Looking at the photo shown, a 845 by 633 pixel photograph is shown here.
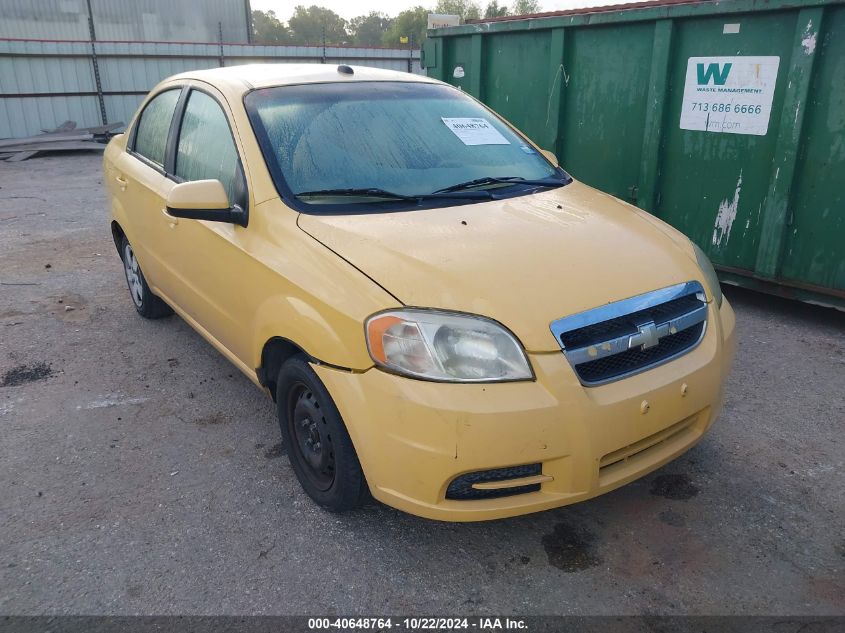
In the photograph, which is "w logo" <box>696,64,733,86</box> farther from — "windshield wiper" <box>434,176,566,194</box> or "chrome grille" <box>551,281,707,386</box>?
"chrome grille" <box>551,281,707,386</box>

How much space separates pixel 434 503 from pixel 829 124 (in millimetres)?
3918

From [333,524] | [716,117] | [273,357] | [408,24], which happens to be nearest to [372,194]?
[273,357]

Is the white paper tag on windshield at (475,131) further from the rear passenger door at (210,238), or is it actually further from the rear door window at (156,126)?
the rear door window at (156,126)

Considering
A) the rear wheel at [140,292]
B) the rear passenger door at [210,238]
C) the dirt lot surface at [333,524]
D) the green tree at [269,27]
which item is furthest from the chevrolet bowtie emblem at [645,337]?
the green tree at [269,27]

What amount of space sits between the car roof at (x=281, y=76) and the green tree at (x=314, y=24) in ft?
269

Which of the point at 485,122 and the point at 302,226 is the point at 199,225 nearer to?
the point at 302,226

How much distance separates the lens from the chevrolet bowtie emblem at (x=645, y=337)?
7.77 ft

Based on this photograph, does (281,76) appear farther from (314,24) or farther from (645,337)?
(314,24)

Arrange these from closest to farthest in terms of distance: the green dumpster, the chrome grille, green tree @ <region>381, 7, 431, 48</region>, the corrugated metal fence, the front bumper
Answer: the front bumper < the chrome grille < the green dumpster < the corrugated metal fence < green tree @ <region>381, 7, 431, 48</region>

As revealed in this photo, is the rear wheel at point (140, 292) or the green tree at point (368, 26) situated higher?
the green tree at point (368, 26)

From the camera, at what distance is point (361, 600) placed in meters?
2.35

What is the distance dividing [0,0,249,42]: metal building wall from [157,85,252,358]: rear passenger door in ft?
92.7

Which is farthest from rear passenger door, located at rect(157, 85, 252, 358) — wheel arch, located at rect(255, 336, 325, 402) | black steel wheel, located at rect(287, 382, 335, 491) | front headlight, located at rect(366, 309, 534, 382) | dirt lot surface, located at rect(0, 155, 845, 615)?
front headlight, located at rect(366, 309, 534, 382)

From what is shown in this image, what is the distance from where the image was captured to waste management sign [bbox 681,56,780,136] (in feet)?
15.6
